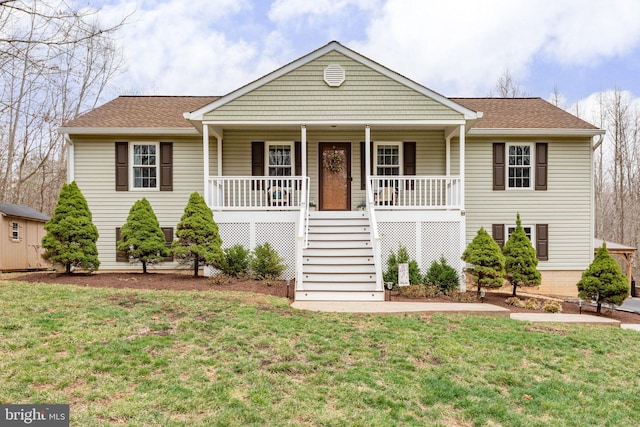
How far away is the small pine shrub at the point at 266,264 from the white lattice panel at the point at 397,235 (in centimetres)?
263

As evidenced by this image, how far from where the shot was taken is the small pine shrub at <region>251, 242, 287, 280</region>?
11.2 m

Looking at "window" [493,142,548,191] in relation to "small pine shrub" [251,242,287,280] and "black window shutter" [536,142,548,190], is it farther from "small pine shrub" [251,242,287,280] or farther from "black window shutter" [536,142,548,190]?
"small pine shrub" [251,242,287,280]

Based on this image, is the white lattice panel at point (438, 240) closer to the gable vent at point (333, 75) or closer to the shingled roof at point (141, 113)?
the gable vent at point (333, 75)

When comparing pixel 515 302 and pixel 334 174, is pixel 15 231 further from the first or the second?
pixel 515 302

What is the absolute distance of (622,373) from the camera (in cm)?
588

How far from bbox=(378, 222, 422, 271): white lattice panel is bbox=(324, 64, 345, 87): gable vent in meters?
3.82

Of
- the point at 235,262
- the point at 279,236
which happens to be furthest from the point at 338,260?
the point at 235,262

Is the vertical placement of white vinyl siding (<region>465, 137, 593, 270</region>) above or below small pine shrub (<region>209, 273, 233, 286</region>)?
above

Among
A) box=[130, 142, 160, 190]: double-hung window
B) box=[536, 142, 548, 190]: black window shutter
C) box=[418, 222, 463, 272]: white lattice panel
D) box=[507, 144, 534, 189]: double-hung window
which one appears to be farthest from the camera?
box=[507, 144, 534, 189]: double-hung window

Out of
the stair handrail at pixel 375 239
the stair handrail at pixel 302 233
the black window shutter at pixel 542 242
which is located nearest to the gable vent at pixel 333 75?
the stair handrail at pixel 302 233

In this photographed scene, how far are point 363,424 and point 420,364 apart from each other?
1777 mm

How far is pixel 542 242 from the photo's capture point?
14.0 m

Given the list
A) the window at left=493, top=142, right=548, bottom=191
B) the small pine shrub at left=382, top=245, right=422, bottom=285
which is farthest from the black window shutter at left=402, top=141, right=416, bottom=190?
the small pine shrub at left=382, top=245, right=422, bottom=285

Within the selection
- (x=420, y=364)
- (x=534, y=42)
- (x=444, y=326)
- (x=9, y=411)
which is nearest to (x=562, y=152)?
(x=444, y=326)
